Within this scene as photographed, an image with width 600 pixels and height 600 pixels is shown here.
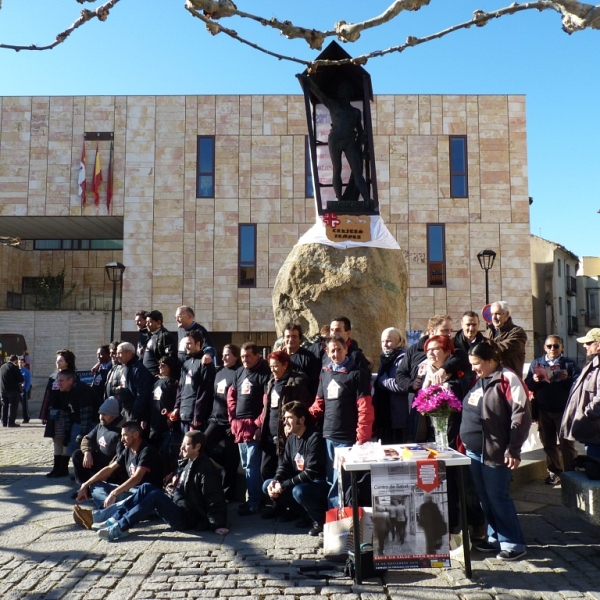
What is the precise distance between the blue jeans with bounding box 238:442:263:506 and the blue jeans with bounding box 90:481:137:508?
1175mm

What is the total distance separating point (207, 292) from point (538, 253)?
816 inches

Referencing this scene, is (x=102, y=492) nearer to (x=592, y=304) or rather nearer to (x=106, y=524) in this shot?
(x=106, y=524)

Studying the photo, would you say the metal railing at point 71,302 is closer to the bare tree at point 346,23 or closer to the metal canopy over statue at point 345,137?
the metal canopy over statue at point 345,137

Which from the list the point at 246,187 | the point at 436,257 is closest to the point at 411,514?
the point at 436,257

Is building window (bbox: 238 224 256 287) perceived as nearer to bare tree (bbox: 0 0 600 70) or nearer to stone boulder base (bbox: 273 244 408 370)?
stone boulder base (bbox: 273 244 408 370)

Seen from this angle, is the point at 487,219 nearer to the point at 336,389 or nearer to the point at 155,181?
the point at 155,181

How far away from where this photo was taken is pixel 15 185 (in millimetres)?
27031

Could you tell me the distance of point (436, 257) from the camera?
26.8m

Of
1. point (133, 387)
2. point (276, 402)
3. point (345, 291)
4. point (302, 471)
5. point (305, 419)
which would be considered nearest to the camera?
point (302, 471)

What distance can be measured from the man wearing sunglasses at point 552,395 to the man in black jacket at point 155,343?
15.0 ft

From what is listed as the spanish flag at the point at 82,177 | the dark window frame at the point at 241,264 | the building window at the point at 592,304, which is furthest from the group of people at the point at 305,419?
the building window at the point at 592,304

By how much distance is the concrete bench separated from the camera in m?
5.14

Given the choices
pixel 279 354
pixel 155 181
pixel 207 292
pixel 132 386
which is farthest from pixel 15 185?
pixel 279 354

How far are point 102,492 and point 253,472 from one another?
159 centimetres
